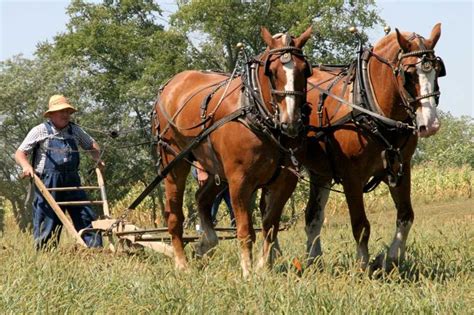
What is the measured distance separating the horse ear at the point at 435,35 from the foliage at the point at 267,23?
77.9 ft

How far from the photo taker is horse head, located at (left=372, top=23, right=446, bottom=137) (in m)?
6.77

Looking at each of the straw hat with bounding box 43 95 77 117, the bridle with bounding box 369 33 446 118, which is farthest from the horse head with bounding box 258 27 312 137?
the straw hat with bounding box 43 95 77 117

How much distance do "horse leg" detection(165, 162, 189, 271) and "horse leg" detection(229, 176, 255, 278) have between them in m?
1.47

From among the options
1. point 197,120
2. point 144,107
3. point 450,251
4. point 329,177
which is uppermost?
point 144,107

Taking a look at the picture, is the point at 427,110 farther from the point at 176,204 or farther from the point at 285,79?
the point at 176,204

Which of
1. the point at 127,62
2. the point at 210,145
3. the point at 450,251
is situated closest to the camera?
the point at 210,145

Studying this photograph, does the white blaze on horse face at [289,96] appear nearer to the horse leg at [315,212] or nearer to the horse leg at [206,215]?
the horse leg at [315,212]

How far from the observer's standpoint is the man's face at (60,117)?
909cm

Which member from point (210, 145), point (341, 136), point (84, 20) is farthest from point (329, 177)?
point (84, 20)

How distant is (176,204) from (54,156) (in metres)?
1.34

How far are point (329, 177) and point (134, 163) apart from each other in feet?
68.7

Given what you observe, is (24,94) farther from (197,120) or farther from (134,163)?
(197,120)

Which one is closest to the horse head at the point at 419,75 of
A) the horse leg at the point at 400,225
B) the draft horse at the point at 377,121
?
the draft horse at the point at 377,121

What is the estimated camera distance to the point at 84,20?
125 ft
